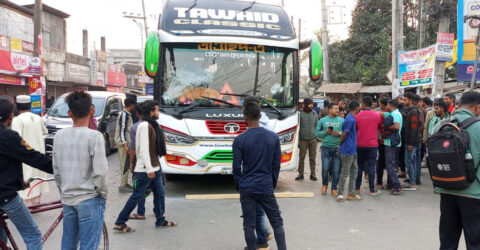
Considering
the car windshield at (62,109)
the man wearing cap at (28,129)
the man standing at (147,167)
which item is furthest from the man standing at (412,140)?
the car windshield at (62,109)

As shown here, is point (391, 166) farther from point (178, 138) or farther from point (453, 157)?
point (453, 157)

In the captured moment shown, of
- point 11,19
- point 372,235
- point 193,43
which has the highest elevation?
point 11,19

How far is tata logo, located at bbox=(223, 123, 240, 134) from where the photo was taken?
6794mm

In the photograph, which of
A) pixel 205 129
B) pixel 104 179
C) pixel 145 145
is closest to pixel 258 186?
pixel 104 179

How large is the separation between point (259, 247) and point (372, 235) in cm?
160

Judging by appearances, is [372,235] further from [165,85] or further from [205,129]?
[165,85]

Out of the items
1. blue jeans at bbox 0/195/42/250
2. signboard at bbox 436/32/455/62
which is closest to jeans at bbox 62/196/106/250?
blue jeans at bbox 0/195/42/250

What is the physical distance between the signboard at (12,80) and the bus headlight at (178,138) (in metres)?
17.9

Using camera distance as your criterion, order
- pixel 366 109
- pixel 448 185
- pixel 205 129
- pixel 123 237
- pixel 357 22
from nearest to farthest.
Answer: pixel 448 185, pixel 123 237, pixel 205 129, pixel 366 109, pixel 357 22

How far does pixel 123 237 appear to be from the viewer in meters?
5.05

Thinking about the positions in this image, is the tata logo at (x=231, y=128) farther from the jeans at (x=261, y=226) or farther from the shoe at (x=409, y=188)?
the shoe at (x=409, y=188)

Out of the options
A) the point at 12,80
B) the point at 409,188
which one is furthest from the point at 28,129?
the point at 12,80

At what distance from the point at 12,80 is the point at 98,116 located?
13.2 m

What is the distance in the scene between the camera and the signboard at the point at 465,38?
10.2 m
